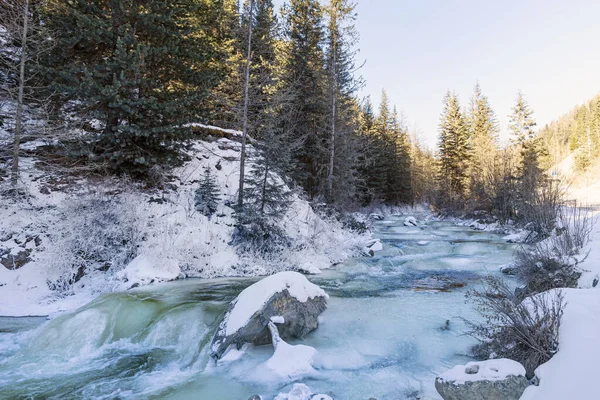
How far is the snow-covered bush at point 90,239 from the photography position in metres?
8.28

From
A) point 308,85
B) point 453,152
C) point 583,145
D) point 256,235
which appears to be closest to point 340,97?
point 308,85

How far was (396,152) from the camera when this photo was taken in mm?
35531

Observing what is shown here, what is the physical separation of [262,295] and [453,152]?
3608cm

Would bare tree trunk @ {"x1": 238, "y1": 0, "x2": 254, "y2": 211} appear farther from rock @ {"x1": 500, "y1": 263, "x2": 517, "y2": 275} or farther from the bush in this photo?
rock @ {"x1": 500, "y1": 263, "x2": 517, "y2": 275}

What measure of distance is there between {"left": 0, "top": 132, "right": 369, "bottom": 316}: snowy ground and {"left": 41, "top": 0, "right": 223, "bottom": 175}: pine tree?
148cm

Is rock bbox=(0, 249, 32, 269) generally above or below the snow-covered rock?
above

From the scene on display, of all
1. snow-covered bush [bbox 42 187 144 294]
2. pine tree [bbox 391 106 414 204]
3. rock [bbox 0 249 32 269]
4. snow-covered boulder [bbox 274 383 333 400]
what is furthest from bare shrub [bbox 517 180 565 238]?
pine tree [bbox 391 106 414 204]

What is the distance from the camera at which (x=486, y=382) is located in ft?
11.6

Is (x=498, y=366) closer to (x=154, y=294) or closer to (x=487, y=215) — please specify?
(x=154, y=294)

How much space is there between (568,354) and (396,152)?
110 feet

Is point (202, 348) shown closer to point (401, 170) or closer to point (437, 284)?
point (437, 284)

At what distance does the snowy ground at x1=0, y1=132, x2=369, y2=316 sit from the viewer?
8008mm

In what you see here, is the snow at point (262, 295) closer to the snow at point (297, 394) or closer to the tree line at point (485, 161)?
the snow at point (297, 394)

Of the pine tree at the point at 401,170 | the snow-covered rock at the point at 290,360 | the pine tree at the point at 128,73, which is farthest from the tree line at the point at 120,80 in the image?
the pine tree at the point at 401,170
